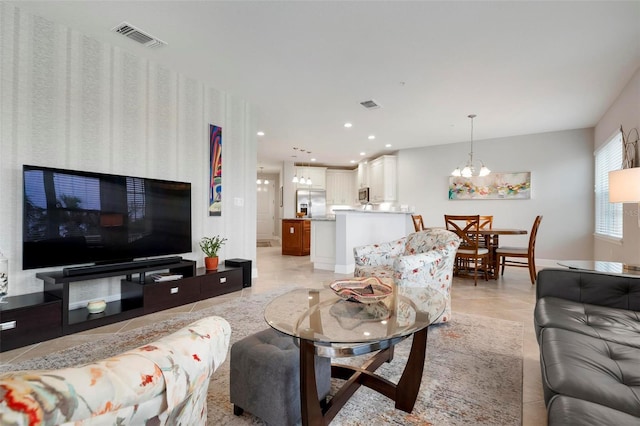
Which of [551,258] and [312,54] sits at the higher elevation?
[312,54]

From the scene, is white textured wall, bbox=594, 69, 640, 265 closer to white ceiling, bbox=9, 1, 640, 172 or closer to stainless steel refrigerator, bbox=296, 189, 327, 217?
white ceiling, bbox=9, 1, 640, 172

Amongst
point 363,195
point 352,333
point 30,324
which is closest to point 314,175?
point 363,195

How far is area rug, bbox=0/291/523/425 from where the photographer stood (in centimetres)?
150

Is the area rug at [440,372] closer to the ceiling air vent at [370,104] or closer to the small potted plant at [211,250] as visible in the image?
the small potted plant at [211,250]

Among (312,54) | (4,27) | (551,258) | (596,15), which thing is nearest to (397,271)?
(312,54)

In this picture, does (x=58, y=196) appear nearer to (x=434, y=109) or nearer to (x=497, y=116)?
(x=434, y=109)

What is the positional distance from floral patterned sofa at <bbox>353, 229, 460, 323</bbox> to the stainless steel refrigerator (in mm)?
6052

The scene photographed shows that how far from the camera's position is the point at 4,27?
2.45 m

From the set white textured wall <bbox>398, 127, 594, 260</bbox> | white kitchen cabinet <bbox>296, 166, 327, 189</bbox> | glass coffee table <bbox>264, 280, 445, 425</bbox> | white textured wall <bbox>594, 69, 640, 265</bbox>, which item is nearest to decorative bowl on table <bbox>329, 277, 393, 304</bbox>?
glass coffee table <bbox>264, 280, 445, 425</bbox>

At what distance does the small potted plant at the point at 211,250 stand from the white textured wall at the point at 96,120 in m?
0.10

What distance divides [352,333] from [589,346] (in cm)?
104

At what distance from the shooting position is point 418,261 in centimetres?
245

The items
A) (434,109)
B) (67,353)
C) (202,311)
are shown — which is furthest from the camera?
(434,109)

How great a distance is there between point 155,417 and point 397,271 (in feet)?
6.46
